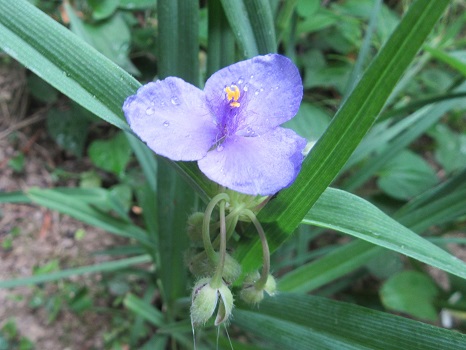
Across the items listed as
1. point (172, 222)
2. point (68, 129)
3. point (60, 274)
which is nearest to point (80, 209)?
point (60, 274)

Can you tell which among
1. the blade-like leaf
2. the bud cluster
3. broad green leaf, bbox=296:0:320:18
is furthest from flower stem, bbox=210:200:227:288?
broad green leaf, bbox=296:0:320:18

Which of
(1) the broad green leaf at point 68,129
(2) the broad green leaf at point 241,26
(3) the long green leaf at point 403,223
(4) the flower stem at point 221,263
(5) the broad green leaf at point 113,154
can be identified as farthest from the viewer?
(1) the broad green leaf at point 68,129

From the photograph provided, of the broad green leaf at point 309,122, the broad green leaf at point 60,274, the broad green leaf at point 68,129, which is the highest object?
the broad green leaf at point 309,122

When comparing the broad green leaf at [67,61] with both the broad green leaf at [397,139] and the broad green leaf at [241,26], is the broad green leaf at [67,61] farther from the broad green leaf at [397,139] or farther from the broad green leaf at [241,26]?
the broad green leaf at [397,139]

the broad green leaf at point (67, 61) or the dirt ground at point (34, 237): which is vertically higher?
the broad green leaf at point (67, 61)

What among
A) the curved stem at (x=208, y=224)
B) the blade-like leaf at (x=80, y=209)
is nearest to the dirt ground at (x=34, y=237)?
the blade-like leaf at (x=80, y=209)

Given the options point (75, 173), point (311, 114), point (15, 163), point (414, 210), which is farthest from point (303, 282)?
point (15, 163)
